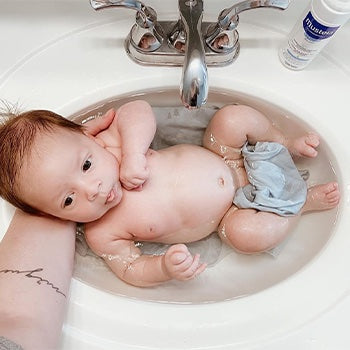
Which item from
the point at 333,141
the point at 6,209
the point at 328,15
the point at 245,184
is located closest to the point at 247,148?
the point at 245,184

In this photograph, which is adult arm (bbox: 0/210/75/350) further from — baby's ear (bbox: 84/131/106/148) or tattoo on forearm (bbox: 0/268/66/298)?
baby's ear (bbox: 84/131/106/148)

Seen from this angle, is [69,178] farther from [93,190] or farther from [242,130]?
[242,130]

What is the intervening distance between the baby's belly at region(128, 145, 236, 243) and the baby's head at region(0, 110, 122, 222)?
9cm

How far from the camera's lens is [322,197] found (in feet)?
2.69

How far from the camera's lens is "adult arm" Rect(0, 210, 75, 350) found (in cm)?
65

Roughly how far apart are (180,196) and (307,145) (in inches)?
8.4

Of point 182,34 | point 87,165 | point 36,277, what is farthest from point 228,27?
point 36,277

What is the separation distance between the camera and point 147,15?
2.49 feet

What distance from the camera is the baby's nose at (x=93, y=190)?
76cm

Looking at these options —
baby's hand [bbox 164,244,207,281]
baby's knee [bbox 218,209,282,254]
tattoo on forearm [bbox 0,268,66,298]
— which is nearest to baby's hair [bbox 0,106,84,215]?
tattoo on forearm [bbox 0,268,66,298]

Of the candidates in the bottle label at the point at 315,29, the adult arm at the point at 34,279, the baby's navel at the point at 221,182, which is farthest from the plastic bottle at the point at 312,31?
the adult arm at the point at 34,279

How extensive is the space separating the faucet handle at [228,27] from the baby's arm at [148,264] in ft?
1.01

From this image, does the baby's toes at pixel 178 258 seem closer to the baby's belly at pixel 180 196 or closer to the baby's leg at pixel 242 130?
the baby's belly at pixel 180 196

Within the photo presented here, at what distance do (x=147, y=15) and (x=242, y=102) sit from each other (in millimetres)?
218
